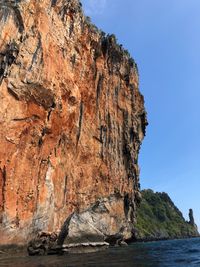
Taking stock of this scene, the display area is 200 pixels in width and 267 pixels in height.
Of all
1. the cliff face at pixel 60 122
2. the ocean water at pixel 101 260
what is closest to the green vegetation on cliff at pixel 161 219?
the cliff face at pixel 60 122

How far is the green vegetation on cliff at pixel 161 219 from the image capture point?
153375 mm

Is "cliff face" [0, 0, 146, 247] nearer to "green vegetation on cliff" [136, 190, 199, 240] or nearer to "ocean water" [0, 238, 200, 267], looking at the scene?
"ocean water" [0, 238, 200, 267]

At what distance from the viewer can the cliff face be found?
103ft

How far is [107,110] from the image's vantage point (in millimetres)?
54125

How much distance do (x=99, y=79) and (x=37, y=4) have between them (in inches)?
692

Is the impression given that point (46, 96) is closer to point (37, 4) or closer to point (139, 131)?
point (37, 4)

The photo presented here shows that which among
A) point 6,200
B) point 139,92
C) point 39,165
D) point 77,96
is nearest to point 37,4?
point 77,96

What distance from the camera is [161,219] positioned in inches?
6781

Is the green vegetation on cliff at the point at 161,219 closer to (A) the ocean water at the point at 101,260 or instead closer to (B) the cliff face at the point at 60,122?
(B) the cliff face at the point at 60,122

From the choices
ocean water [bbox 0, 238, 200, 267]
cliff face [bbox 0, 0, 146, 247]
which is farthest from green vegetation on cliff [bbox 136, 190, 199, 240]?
ocean water [bbox 0, 238, 200, 267]

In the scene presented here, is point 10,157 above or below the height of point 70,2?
below

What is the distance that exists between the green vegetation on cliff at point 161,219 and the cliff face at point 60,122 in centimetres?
9483

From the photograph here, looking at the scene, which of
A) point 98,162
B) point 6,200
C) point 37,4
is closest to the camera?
point 6,200

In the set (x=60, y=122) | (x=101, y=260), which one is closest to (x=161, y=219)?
(x=60, y=122)
